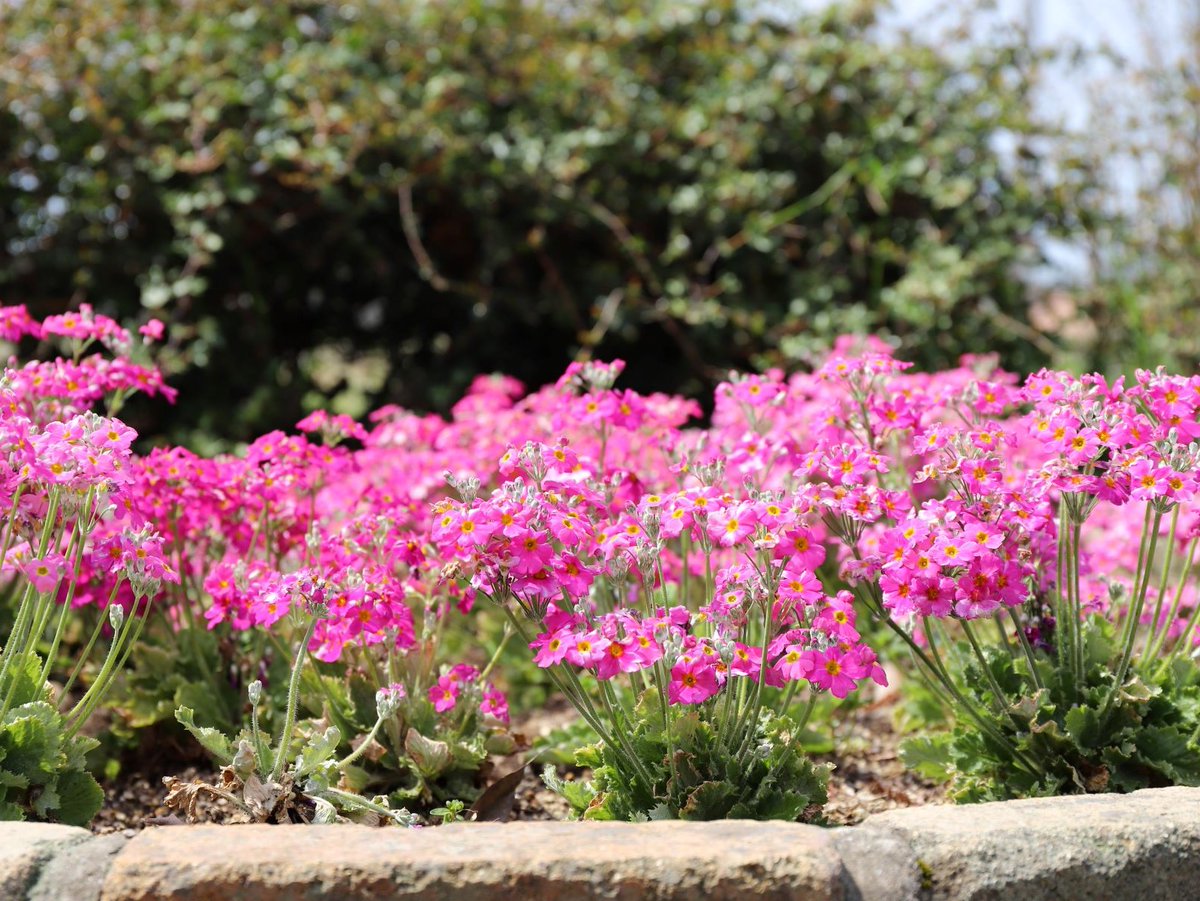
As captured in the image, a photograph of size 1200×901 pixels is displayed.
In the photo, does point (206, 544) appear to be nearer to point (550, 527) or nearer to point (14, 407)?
point (14, 407)

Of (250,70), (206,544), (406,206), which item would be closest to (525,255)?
(406,206)

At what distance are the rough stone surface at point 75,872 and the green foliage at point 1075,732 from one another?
1.39 metres

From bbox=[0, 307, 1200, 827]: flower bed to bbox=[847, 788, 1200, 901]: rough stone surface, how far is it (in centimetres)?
27

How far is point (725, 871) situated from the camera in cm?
153

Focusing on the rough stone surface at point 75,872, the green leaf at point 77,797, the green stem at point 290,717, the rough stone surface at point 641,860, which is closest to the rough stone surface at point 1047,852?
the rough stone surface at point 641,860

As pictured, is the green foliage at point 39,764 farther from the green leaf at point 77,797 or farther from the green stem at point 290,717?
the green stem at point 290,717

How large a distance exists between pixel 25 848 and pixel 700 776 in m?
0.97

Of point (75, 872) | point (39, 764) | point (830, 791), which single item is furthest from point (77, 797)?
point (830, 791)

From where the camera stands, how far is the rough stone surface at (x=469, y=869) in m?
1.51

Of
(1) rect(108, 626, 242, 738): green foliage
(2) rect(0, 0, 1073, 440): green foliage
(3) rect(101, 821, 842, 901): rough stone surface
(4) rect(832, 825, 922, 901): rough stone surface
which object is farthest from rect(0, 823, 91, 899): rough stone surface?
(2) rect(0, 0, 1073, 440): green foliage

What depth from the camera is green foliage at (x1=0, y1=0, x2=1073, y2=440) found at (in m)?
4.55

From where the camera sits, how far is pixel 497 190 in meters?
4.73

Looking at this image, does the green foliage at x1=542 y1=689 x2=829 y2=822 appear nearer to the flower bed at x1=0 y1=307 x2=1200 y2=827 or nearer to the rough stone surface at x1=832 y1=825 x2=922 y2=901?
the flower bed at x1=0 y1=307 x2=1200 y2=827

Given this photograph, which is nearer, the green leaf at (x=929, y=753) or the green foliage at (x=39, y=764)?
the green foliage at (x=39, y=764)
